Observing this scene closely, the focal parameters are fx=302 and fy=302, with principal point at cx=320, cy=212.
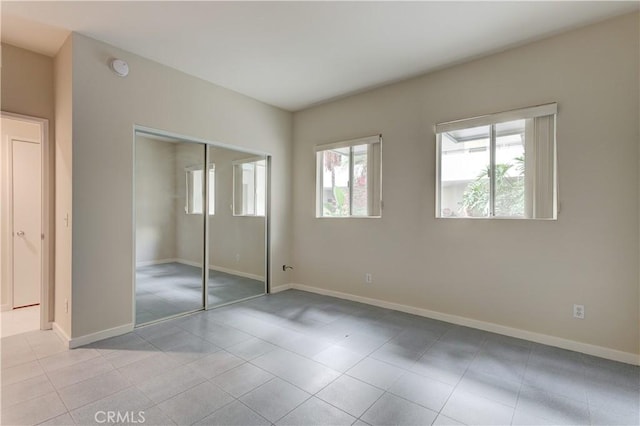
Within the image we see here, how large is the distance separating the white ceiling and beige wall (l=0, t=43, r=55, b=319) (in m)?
0.13

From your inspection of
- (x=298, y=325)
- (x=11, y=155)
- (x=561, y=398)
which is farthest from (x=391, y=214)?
(x=11, y=155)

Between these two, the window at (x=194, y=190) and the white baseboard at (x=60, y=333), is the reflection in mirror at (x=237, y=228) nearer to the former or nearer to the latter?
the window at (x=194, y=190)

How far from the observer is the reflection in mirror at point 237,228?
4118 millimetres

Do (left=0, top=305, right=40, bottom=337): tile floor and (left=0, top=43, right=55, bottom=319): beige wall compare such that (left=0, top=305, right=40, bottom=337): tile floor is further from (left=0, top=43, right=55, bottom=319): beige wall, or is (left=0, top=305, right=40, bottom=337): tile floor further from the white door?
(left=0, top=43, right=55, bottom=319): beige wall

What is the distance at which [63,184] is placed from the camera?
295 centimetres

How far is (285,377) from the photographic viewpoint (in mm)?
2287

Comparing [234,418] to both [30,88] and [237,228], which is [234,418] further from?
[30,88]

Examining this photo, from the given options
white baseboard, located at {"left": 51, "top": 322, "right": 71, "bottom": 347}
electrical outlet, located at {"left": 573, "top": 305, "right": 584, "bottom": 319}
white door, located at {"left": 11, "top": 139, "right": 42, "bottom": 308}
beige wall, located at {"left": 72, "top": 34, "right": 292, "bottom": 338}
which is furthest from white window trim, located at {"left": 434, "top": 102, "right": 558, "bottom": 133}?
white door, located at {"left": 11, "top": 139, "right": 42, "bottom": 308}

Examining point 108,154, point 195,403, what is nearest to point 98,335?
point 195,403

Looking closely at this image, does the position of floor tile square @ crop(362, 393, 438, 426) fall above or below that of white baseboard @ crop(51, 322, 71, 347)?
below

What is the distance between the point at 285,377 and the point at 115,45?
11.4 feet

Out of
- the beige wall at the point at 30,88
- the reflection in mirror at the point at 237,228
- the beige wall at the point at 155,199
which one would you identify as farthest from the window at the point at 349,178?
the beige wall at the point at 30,88

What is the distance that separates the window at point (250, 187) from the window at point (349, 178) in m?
0.86

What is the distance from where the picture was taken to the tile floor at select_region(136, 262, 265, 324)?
135 inches
